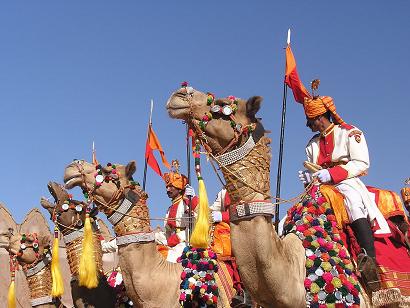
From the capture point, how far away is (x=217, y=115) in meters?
4.95

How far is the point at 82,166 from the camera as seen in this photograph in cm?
763

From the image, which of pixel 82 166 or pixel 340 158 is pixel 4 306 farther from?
pixel 340 158

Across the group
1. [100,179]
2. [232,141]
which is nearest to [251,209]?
[232,141]

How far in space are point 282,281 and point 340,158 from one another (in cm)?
200

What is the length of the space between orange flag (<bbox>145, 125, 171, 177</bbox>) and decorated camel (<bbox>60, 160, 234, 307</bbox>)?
17.9 ft

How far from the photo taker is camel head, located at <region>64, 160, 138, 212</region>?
7.15 meters

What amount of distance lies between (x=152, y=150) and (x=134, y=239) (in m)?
6.45

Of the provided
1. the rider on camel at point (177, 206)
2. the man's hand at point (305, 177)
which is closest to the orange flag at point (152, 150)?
the rider on camel at point (177, 206)

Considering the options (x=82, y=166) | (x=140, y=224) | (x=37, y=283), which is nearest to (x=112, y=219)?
(x=140, y=224)

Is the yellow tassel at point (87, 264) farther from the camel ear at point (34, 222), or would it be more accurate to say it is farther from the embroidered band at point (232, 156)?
the camel ear at point (34, 222)

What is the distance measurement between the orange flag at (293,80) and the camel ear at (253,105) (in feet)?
7.15

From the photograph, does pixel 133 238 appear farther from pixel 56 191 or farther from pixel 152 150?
pixel 152 150

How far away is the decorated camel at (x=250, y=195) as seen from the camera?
476 centimetres

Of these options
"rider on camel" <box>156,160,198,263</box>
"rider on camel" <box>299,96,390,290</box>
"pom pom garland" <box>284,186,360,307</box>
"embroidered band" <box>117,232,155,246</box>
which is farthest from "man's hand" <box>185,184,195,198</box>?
"pom pom garland" <box>284,186,360,307</box>
